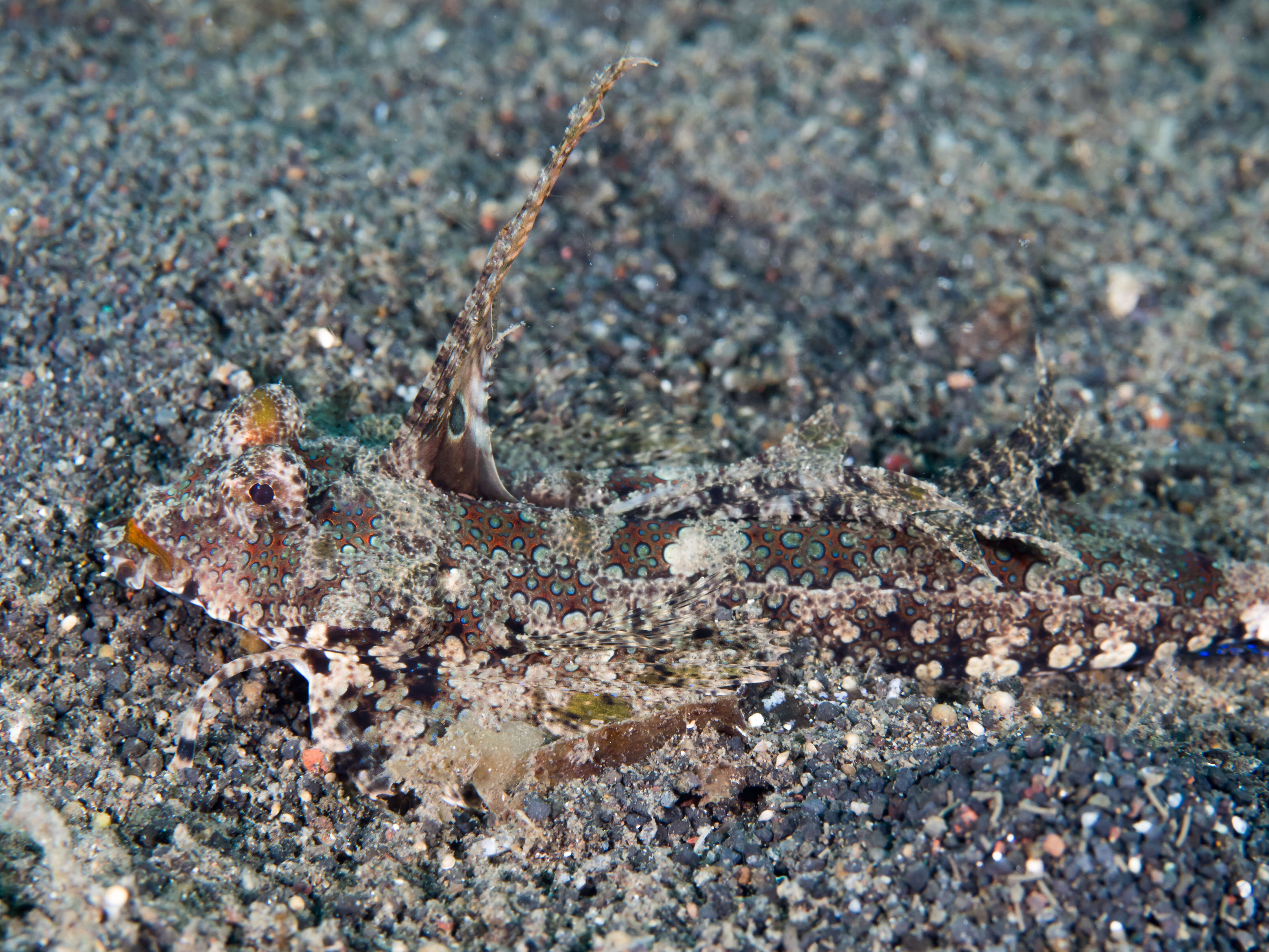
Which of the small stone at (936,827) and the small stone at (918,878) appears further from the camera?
the small stone at (936,827)

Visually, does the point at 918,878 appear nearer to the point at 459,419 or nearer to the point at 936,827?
the point at 936,827

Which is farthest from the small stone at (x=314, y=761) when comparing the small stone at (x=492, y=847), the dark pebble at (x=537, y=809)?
the dark pebble at (x=537, y=809)

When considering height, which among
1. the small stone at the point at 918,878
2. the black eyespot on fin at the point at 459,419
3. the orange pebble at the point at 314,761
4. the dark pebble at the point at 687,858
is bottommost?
the small stone at the point at 918,878

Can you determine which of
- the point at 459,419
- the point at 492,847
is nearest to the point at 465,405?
the point at 459,419

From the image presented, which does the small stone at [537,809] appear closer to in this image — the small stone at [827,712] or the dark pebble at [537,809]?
the dark pebble at [537,809]

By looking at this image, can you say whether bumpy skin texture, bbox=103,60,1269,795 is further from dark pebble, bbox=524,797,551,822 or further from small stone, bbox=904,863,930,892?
small stone, bbox=904,863,930,892

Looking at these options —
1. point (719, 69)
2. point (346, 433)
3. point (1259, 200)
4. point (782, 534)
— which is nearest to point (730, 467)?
point (782, 534)
